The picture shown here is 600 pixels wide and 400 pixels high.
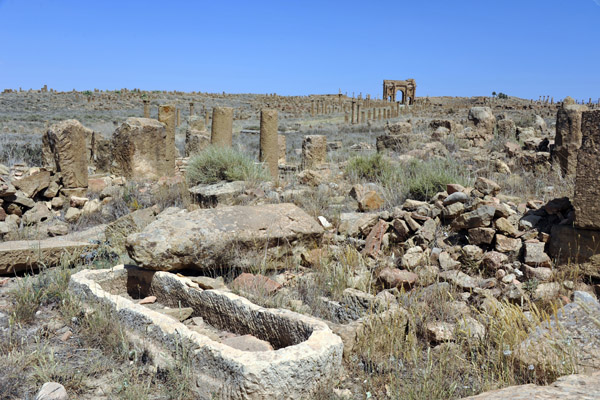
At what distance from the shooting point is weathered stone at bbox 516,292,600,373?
3.05 m

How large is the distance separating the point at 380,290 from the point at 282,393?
2.17 metres

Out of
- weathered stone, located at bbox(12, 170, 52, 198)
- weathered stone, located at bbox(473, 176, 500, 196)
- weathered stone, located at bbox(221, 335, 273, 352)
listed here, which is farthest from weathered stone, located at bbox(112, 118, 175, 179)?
weathered stone, located at bbox(221, 335, 273, 352)

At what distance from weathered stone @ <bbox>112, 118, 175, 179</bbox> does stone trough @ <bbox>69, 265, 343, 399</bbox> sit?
19.2 feet

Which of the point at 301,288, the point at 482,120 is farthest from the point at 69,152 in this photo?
the point at 482,120

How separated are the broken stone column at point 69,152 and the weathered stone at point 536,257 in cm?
764

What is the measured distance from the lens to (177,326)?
3.51 meters

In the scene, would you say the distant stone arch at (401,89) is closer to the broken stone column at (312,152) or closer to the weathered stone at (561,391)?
the broken stone column at (312,152)

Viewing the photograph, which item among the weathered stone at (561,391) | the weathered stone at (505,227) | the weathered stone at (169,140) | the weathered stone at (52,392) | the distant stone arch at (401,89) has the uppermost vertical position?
the distant stone arch at (401,89)

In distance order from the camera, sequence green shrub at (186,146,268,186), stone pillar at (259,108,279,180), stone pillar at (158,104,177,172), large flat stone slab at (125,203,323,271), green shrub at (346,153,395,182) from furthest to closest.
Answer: stone pillar at (158,104,177,172), stone pillar at (259,108,279,180), green shrub at (346,153,395,182), green shrub at (186,146,268,186), large flat stone slab at (125,203,323,271)

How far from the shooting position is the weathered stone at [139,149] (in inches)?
407

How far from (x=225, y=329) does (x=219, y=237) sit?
3.59 feet

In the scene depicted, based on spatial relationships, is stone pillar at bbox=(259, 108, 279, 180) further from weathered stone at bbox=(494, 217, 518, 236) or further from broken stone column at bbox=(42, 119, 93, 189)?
weathered stone at bbox=(494, 217, 518, 236)

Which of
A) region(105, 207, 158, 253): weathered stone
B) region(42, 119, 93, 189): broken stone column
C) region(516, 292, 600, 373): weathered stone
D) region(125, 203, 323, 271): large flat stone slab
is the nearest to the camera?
region(516, 292, 600, 373): weathered stone

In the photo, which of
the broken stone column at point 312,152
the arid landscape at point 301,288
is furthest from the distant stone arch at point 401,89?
the arid landscape at point 301,288
